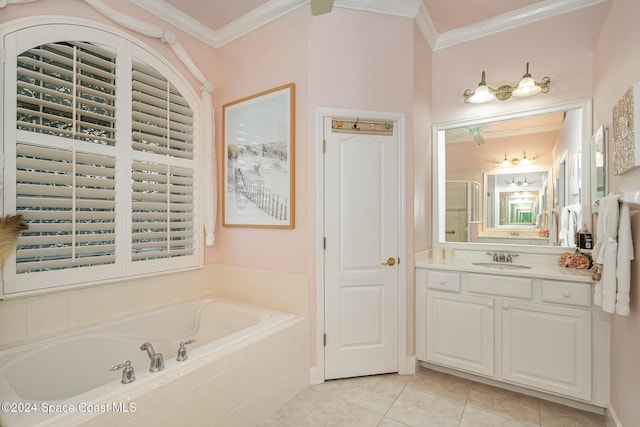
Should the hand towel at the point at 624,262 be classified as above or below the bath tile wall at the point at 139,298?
above

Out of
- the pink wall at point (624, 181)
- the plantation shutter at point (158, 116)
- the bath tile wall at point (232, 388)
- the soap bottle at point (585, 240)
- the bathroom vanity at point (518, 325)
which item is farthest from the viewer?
the plantation shutter at point (158, 116)

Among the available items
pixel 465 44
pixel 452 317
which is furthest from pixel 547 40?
pixel 452 317

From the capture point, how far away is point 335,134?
2422 mm

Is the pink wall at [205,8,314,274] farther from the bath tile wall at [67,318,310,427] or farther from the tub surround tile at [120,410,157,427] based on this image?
the tub surround tile at [120,410,157,427]

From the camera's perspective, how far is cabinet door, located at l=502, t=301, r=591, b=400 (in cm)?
199

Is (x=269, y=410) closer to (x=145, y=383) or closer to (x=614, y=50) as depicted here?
(x=145, y=383)

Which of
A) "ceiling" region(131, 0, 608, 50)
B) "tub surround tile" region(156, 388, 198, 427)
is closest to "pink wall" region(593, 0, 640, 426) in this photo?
"ceiling" region(131, 0, 608, 50)

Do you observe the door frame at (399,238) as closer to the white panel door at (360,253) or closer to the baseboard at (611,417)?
the white panel door at (360,253)

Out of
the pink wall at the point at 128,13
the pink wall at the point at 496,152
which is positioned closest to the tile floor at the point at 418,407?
the pink wall at the point at 496,152

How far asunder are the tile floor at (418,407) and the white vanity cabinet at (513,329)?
13 cm

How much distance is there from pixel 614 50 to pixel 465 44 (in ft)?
3.82

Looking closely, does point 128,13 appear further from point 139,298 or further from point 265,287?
point 265,287

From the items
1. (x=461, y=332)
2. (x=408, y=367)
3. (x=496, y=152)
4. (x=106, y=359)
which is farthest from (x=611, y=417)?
(x=106, y=359)

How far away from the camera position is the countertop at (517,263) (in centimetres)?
206
